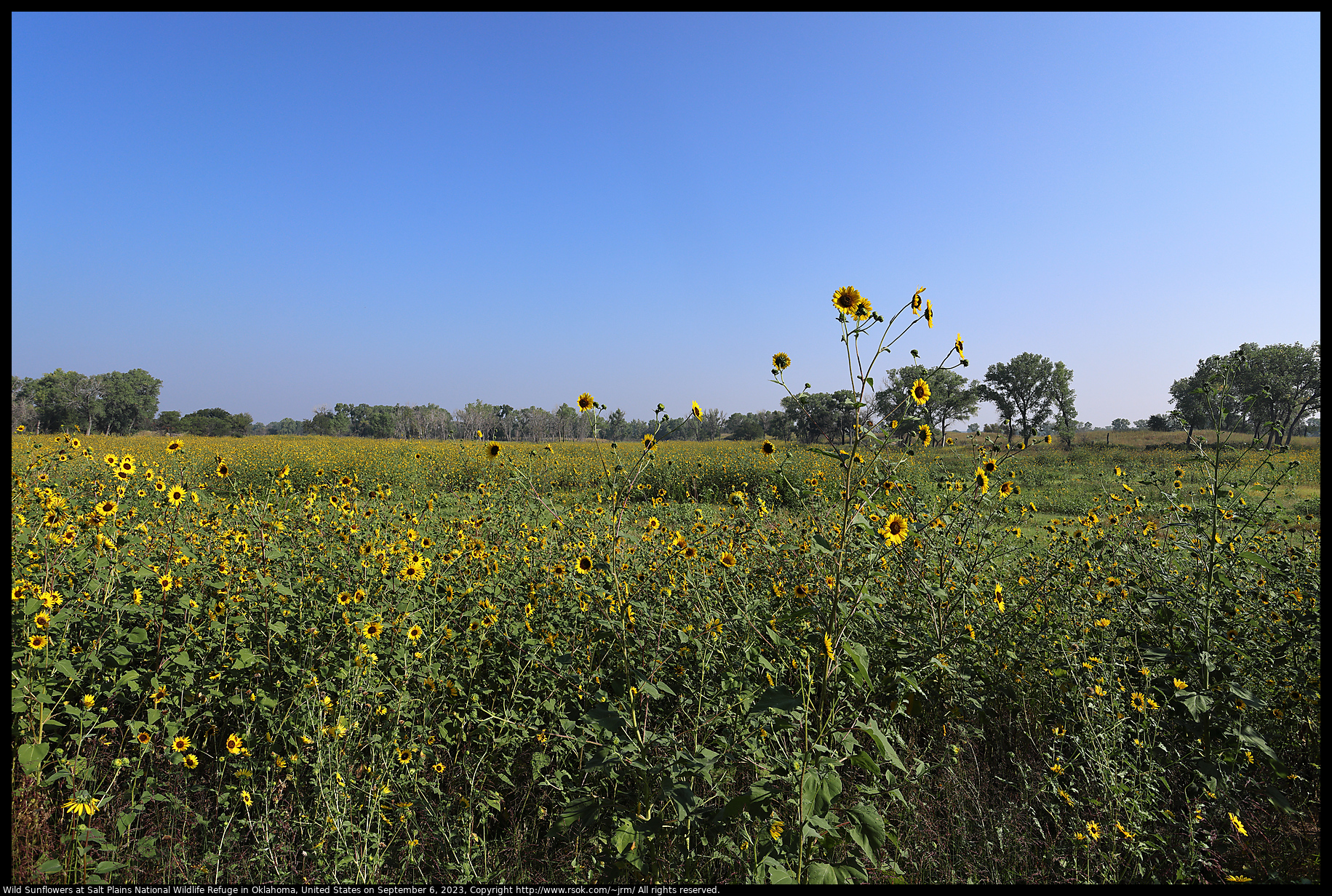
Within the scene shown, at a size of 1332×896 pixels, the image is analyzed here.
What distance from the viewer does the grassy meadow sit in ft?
5.73

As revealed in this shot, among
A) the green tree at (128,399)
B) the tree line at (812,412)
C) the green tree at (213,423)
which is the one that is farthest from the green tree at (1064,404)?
the green tree at (128,399)

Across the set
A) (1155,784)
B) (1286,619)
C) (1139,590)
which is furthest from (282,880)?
(1286,619)

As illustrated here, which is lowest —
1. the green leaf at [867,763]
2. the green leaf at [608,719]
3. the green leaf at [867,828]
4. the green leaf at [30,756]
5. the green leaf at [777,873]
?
the green leaf at [777,873]

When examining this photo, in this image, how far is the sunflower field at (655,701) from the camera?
174 cm

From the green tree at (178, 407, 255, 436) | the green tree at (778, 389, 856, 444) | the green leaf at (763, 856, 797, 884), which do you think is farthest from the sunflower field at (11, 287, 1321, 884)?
the green tree at (178, 407, 255, 436)

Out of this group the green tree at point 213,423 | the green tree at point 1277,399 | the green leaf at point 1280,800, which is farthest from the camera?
the green tree at point 213,423

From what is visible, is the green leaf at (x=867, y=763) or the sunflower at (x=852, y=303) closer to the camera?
the green leaf at (x=867, y=763)

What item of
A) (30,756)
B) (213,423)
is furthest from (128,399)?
(30,756)

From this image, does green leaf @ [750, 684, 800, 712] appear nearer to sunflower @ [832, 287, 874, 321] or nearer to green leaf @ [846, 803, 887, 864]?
green leaf @ [846, 803, 887, 864]

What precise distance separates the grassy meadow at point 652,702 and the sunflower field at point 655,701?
0.02 meters

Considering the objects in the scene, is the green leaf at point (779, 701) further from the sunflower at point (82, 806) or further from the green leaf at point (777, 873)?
the sunflower at point (82, 806)

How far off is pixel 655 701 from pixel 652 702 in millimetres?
75

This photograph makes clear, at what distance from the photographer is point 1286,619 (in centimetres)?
256

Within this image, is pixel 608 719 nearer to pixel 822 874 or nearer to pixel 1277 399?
pixel 822 874
